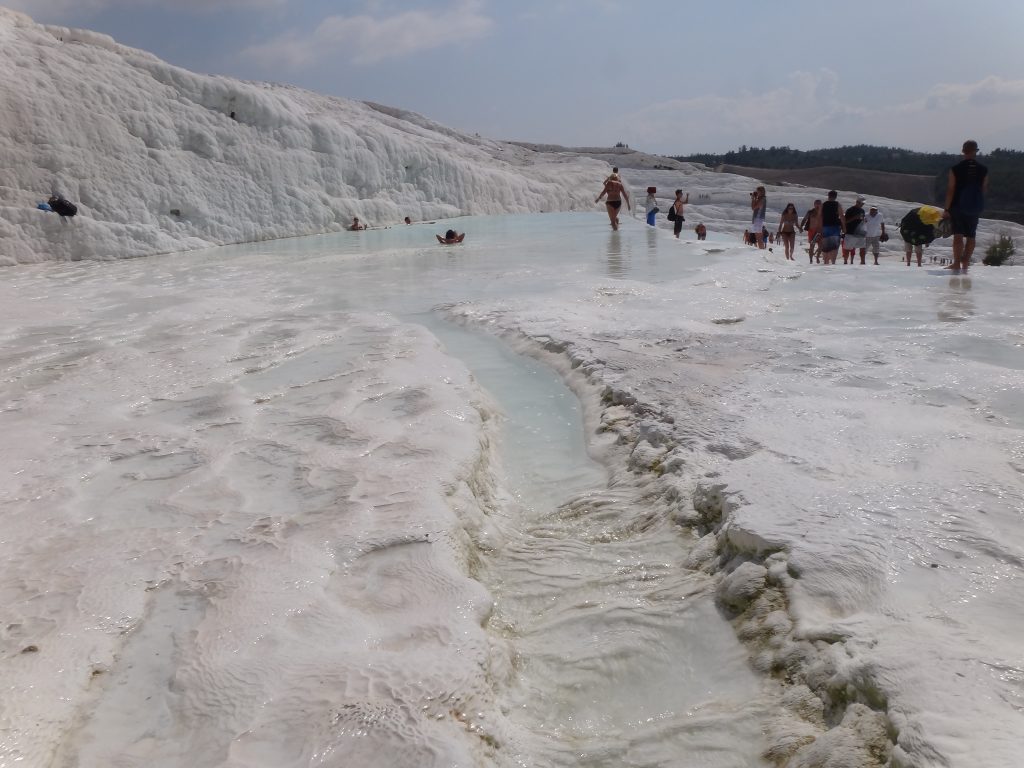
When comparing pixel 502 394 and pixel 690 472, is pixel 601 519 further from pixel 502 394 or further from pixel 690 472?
pixel 502 394

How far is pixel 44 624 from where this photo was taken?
179 cm

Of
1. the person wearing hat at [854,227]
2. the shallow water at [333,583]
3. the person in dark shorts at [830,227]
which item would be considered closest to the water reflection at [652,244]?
the person in dark shorts at [830,227]

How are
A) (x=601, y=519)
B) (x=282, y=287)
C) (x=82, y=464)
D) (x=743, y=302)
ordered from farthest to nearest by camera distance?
(x=282, y=287) → (x=743, y=302) → (x=82, y=464) → (x=601, y=519)

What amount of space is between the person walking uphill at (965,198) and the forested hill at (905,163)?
8782 mm

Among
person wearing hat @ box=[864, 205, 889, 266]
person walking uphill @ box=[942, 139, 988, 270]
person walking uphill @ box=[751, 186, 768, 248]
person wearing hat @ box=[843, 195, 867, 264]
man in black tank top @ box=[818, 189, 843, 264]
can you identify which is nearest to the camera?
person walking uphill @ box=[942, 139, 988, 270]

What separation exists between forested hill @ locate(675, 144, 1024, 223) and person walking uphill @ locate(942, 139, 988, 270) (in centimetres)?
878

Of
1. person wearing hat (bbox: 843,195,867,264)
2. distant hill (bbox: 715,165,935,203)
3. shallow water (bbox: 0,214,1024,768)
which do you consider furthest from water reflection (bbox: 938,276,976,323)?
distant hill (bbox: 715,165,935,203)

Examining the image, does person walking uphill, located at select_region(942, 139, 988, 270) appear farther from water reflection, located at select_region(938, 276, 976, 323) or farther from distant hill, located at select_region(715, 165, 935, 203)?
distant hill, located at select_region(715, 165, 935, 203)

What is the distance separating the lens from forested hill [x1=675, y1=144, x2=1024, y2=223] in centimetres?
3077

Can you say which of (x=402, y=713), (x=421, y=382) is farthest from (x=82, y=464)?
(x=402, y=713)

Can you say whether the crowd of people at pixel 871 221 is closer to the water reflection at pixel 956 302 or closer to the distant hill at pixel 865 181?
the water reflection at pixel 956 302

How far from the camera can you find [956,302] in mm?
5301

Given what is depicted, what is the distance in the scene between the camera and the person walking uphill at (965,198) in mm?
6770

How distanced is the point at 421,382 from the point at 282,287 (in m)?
4.46
